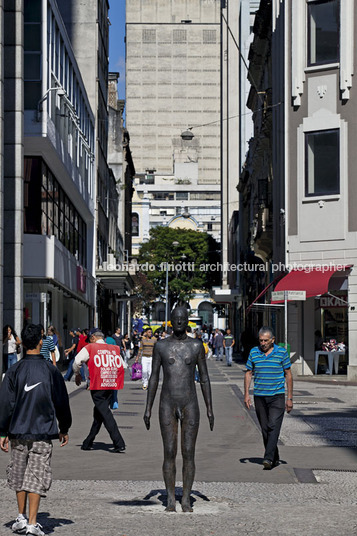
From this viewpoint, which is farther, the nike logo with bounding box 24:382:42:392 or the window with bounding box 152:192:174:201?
the window with bounding box 152:192:174:201

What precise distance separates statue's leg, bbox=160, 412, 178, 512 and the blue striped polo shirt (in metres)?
3.41

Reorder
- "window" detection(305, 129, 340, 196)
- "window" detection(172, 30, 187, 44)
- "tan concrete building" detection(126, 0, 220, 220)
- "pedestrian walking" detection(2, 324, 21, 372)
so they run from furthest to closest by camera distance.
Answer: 1. "window" detection(172, 30, 187, 44)
2. "tan concrete building" detection(126, 0, 220, 220)
3. "window" detection(305, 129, 340, 196)
4. "pedestrian walking" detection(2, 324, 21, 372)

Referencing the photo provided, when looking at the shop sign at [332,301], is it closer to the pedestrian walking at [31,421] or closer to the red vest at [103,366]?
the red vest at [103,366]

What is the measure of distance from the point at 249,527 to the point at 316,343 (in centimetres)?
2613

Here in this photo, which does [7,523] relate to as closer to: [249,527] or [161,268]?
[249,527]

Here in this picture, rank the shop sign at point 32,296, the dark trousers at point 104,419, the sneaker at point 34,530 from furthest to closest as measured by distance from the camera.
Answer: the shop sign at point 32,296 → the dark trousers at point 104,419 → the sneaker at point 34,530

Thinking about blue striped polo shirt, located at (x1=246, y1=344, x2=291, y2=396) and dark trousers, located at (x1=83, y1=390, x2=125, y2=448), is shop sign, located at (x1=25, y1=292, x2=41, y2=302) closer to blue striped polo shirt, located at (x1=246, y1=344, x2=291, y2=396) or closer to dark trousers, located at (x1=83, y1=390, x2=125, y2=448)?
dark trousers, located at (x1=83, y1=390, x2=125, y2=448)

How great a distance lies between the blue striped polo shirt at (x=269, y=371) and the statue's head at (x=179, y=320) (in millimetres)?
3237

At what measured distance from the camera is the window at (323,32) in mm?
33844

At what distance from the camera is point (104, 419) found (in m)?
14.1

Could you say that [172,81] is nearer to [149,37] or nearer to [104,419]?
[149,37]

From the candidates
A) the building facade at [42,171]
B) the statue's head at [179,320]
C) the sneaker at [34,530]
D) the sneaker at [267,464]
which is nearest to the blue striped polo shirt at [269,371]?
the sneaker at [267,464]

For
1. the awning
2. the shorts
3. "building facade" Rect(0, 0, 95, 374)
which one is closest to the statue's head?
the shorts

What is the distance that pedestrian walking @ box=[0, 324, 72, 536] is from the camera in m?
8.09
